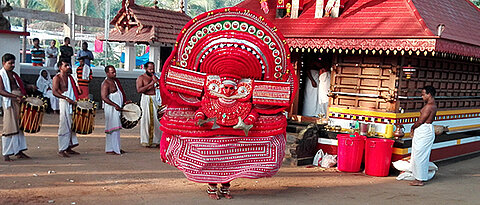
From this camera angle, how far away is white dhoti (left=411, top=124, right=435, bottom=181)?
7957mm

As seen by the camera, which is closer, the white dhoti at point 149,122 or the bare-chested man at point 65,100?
the bare-chested man at point 65,100

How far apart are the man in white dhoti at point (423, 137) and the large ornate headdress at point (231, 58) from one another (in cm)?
285

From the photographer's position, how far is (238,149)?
6.37m

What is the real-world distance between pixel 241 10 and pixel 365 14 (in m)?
4.23

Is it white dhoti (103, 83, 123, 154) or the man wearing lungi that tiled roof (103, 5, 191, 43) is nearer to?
the man wearing lungi

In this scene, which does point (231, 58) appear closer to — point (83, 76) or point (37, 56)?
point (83, 76)

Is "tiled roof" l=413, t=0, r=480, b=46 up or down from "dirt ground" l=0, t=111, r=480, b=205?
up

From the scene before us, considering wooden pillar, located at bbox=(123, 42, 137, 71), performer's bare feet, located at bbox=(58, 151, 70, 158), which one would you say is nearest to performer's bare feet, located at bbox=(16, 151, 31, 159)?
performer's bare feet, located at bbox=(58, 151, 70, 158)

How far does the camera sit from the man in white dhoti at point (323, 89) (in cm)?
1023

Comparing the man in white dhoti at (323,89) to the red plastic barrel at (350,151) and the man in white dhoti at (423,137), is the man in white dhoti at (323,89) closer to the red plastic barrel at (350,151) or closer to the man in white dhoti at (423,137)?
the red plastic barrel at (350,151)

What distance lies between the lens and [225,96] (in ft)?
20.5

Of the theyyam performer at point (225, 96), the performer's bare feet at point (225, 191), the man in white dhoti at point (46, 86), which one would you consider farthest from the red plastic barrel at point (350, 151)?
the man in white dhoti at point (46, 86)

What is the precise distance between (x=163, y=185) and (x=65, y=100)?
2945 millimetres

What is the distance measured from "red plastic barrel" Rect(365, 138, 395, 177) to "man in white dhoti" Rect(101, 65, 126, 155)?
4993 mm
